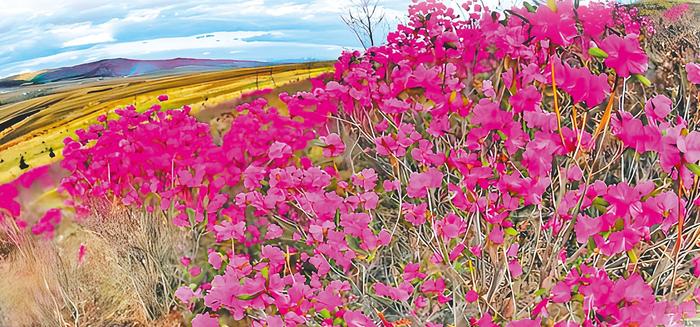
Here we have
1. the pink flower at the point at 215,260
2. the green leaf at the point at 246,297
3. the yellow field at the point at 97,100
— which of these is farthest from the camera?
the yellow field at the point at 97,100

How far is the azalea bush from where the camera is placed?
1.66m

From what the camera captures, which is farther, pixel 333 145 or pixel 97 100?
pixel 97 100

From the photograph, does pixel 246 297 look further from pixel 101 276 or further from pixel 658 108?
pixel 101 276

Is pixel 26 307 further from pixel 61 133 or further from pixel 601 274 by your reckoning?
pixel 601 274

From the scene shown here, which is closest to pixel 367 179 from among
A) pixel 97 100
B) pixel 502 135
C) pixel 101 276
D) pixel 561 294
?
pixel 502 135

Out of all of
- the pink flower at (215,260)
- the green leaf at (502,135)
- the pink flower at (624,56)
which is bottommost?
the pink flower at (215,260)

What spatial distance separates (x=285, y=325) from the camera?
6.24 ft

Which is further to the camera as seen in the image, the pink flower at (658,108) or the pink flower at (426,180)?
the pink flower at (426,180)

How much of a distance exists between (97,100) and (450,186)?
109 inches

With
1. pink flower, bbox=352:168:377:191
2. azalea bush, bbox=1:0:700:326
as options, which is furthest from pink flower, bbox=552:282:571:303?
pink flower, bbox=352:168:377:191

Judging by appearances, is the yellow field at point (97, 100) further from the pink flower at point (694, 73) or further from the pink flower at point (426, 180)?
the pink flower at point (694, 73)

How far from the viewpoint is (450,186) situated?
1919 millimetres

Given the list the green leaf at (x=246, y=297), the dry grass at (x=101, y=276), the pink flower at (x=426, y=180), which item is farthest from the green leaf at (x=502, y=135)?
the dry grass at (x=101, y=276)

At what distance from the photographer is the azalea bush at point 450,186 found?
5.44 feet
